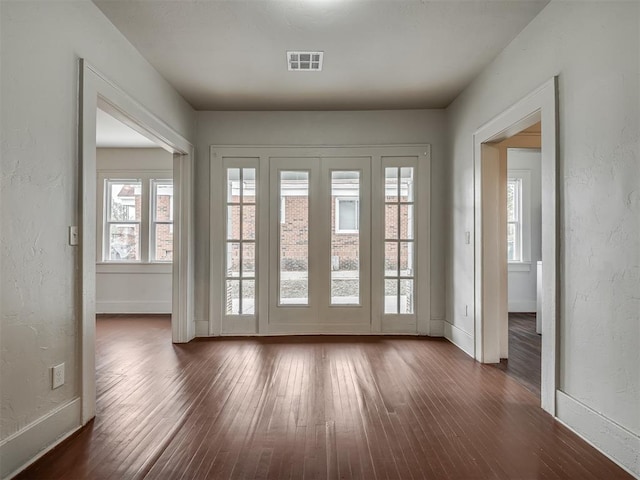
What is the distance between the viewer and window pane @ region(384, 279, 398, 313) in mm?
5043

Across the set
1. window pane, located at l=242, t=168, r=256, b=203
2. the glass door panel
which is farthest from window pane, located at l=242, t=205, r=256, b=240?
the glass door panel

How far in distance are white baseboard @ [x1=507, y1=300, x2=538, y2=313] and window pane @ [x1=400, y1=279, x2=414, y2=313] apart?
100 inches

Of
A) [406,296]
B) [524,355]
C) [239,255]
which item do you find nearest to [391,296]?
[406,296]

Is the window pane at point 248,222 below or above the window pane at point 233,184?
below

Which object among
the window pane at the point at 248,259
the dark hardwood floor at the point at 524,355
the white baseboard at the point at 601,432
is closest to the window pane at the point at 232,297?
the window pane at the point at 248,259

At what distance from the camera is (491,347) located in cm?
388

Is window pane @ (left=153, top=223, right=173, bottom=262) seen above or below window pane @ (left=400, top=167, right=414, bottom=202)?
Answer: below

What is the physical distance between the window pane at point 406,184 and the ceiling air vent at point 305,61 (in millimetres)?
1840

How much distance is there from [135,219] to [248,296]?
3.05 metres

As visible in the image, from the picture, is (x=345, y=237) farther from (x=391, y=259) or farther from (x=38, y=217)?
(x=38, y=217)

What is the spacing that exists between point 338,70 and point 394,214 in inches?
77.1

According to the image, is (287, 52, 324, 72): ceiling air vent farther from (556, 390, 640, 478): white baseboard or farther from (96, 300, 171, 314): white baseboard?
(96, 300, 171, 314): white baseboard

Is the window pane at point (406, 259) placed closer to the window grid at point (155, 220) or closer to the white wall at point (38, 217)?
the white wall at point (38, 217)

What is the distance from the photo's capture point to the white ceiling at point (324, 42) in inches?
109
